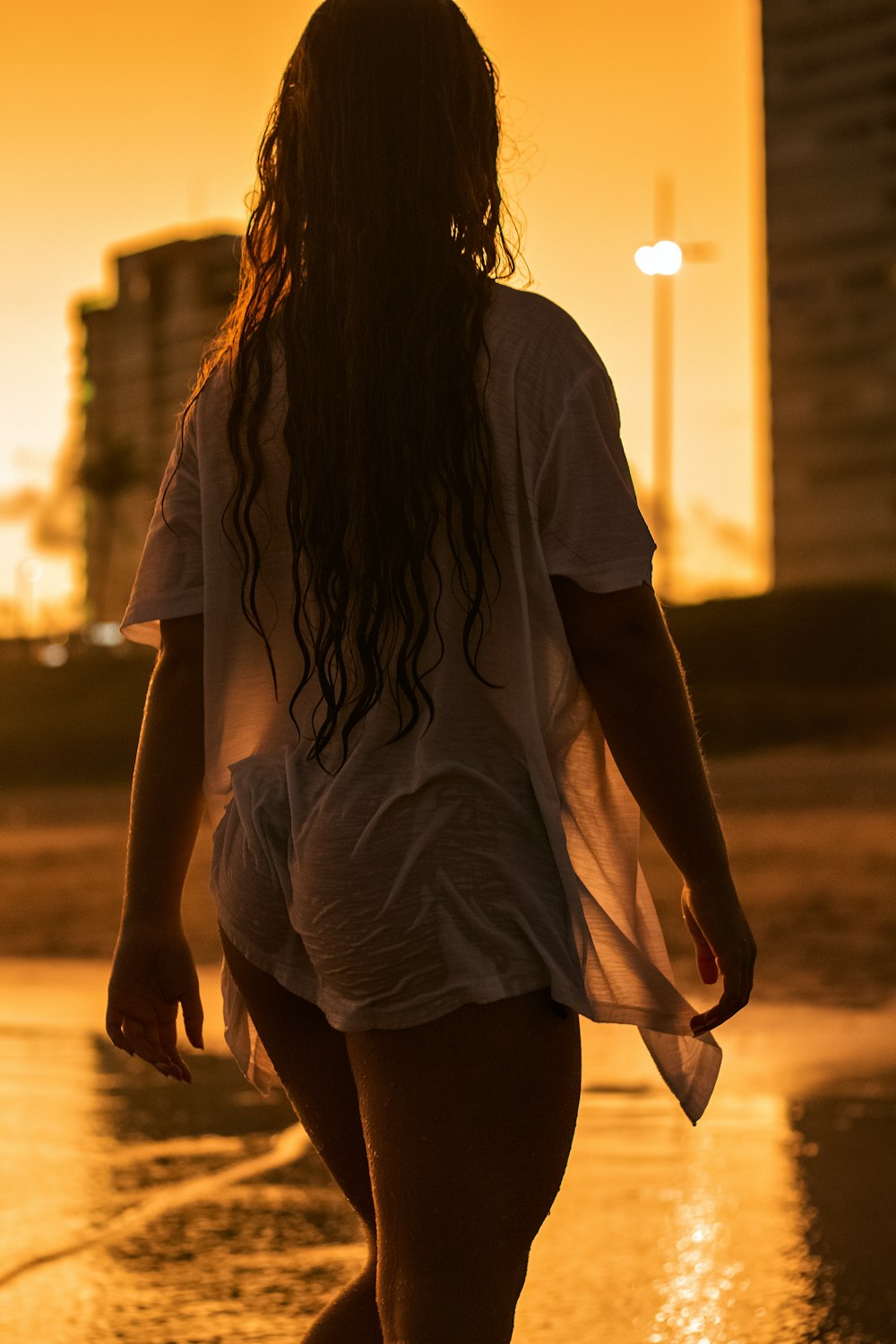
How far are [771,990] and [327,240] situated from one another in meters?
6.97

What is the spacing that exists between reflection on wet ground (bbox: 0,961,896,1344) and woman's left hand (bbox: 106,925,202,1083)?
1.84m

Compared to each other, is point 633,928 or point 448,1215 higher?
point 633,928

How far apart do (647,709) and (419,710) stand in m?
0.23

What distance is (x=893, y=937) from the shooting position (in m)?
10.5

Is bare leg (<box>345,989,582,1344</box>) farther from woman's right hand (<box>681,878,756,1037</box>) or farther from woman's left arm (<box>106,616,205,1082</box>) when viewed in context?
woman's left arm (<box>106,616,205,1082</box>)

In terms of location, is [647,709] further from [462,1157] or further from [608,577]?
[462,1157]

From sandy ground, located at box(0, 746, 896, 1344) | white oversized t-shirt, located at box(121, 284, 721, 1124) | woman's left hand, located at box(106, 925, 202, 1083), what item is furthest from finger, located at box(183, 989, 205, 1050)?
sandy ground, located at box(0, 746, 896, 1344)

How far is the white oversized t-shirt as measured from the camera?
6.13 feet

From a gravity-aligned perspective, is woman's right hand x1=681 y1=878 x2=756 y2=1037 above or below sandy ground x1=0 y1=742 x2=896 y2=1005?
above

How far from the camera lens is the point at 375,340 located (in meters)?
1.96

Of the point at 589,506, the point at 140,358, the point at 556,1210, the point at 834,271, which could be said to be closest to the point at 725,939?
the point at 589,506

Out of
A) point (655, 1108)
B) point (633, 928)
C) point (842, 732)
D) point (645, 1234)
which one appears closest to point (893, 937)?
point (655, 1108)

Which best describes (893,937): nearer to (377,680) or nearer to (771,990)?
(771,990)

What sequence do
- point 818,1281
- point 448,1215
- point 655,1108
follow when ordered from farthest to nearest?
point 655,1108, point 818,1281, point 448,1215
